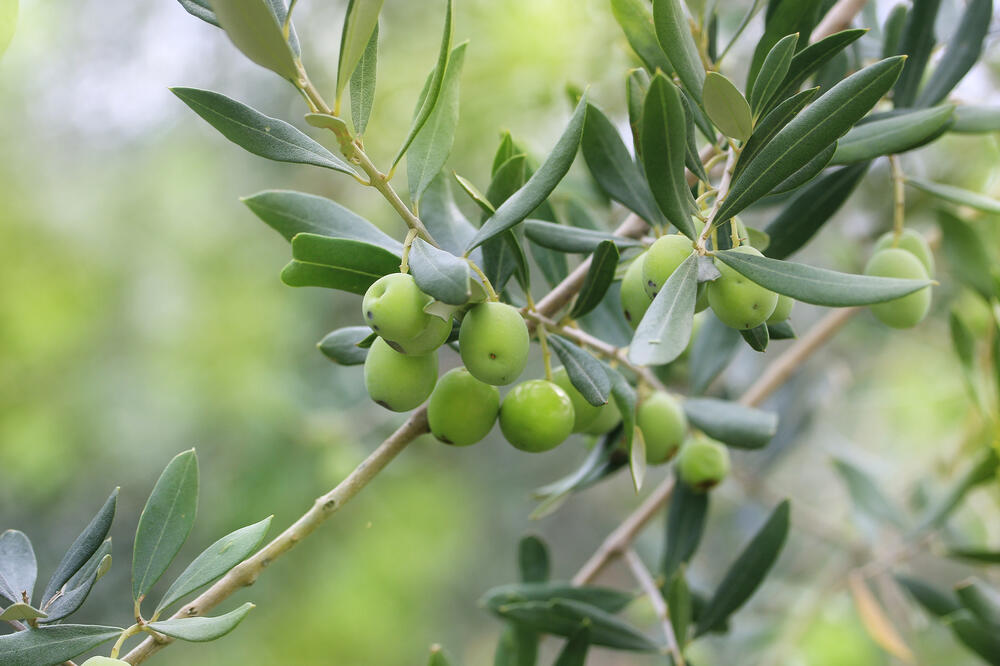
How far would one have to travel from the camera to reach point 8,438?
7.25 ft

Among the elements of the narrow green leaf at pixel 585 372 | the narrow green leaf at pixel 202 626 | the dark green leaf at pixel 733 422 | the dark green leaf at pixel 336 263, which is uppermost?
the dark green leaf at pixel 336 263

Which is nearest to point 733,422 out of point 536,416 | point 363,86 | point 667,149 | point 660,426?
point 660,426

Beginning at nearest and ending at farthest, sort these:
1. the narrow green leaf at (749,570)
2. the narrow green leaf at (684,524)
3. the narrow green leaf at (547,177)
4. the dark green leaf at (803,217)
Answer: the narrow green leaf at (547,177), the dark green leaf at (803,217), the narrow green leaf at (749,570), the narrow green leaf at (684,524)

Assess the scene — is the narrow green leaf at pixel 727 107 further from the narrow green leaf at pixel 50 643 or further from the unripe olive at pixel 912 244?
the narrow green leaf at pixel 50 643

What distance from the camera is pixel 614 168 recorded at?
71cm

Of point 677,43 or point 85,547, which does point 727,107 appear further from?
point 85,547

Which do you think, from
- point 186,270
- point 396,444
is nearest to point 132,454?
point 186,270

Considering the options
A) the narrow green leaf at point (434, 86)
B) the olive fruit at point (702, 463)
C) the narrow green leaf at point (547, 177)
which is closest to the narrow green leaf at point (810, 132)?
the narrow green leaf at point (547, 177)

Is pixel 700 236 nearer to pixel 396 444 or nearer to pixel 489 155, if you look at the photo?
pixel 396 444

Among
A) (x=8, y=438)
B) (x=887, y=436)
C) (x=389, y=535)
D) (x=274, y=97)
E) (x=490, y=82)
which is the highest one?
(x=274, y=97)

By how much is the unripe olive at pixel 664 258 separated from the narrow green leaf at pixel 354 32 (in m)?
0.25

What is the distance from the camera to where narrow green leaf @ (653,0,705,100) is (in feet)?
1.70

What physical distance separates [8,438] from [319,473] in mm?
1157

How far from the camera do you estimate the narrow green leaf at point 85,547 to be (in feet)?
1.85
